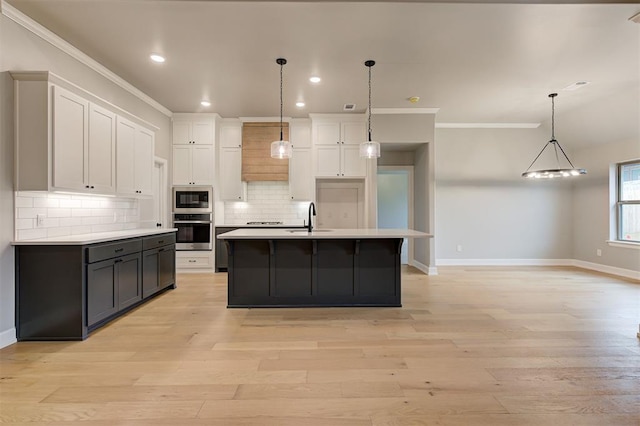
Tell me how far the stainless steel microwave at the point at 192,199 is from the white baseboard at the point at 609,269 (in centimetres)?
744

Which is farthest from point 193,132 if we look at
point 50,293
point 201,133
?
point 50,293

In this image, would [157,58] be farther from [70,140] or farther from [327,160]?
[327,160]

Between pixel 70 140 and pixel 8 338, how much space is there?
184cm

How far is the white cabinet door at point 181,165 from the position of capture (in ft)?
19.0

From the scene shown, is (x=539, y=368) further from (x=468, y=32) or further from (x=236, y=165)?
(x=236, y=165)

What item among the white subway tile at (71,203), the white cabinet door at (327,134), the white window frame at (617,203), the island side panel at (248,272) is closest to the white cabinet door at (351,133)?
the white cabinet door at (327,134)

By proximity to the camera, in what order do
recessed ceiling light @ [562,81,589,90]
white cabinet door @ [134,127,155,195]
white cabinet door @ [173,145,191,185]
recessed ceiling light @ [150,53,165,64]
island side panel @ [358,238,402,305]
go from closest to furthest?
recessed ceiling light @ [150,53,165,64], island side panel @ [358,238,402,305], white cabinet door @ [134,127,155,195], recessed ceiling light @ [562,81,589,90], white cabinet door @ [173,145,191,185]

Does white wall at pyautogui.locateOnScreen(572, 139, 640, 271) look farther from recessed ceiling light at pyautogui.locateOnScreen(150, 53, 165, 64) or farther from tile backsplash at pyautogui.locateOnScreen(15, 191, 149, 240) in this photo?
tile backsplash at pyautogui.locateOnScreen(15, 191, 149, 240)

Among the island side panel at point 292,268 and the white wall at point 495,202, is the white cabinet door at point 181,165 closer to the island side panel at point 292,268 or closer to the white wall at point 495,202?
the island side panel at point 292,268

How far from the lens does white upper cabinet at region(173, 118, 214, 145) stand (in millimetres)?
5836

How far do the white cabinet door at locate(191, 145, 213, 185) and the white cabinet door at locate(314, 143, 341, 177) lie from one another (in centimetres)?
198

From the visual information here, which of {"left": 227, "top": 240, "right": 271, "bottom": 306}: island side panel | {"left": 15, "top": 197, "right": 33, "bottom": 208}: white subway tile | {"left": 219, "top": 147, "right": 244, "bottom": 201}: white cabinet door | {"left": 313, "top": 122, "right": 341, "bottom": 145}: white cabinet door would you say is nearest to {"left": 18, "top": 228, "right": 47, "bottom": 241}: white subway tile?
{"left": 15, "top": 197, "right": 33, "bottom": 208}: white subway tile

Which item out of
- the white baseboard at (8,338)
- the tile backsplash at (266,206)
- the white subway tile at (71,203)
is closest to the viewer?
the white baseboard at (8,338)

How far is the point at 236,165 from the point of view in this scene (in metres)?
6.04
